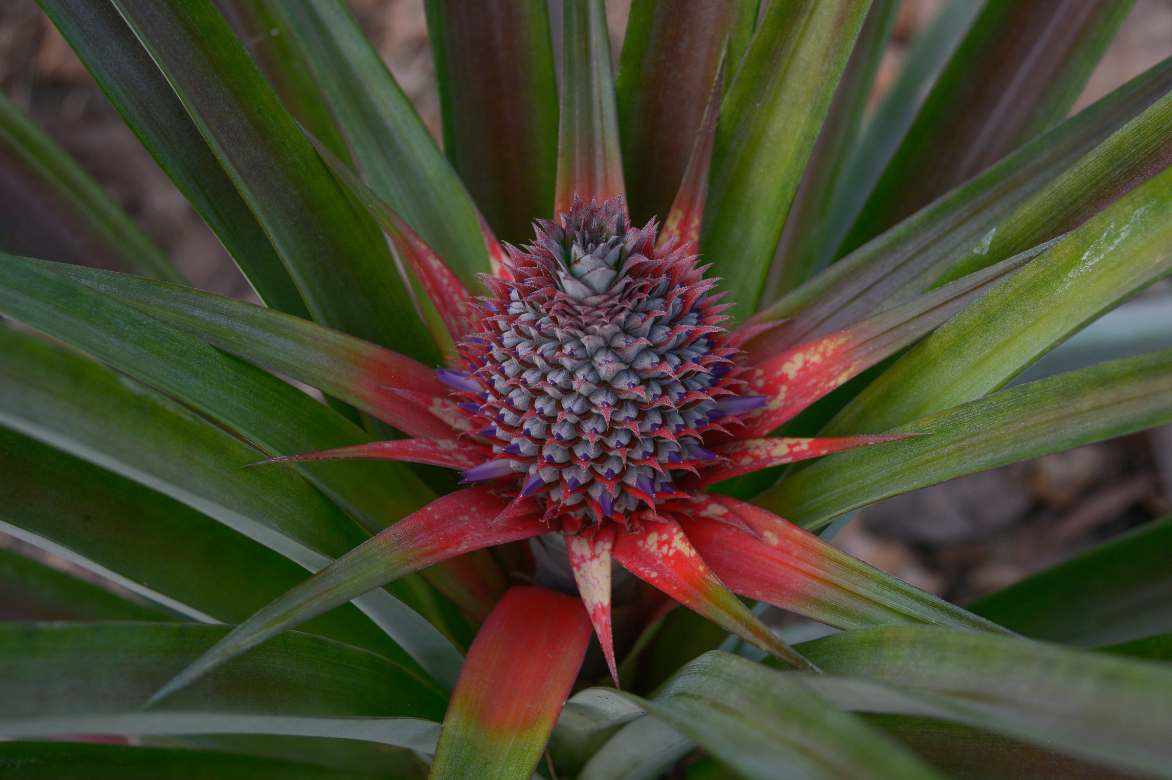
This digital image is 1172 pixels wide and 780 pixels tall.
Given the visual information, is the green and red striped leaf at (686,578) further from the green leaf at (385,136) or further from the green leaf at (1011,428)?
the green leaf at (385,136)

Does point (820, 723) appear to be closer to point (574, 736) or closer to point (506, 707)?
point (506, 707)

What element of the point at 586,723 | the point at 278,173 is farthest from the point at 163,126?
the point at 586,723

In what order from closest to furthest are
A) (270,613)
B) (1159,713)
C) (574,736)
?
(1159,713) → (270,613) → (574,736)

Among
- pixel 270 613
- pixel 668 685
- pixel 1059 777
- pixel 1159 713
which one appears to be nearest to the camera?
pixel 1159 713

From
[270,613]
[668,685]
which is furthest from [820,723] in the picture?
[270,613]

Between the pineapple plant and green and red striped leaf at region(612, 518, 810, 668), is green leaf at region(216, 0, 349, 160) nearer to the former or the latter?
the pineapple plant

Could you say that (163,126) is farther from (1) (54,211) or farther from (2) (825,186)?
(2) (825,186)

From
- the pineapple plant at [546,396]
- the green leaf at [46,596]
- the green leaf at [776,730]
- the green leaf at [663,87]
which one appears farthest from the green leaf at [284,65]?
the green leaf at [776,730]

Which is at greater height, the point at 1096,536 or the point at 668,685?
the point at 1096,536
